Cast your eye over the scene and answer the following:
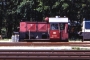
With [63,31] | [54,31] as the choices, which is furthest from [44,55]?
[63,31]

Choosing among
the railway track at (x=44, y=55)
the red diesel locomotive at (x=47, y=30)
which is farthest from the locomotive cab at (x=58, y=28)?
the railway track at (x=44, y=55)

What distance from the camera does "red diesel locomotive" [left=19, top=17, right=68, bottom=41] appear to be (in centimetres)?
2875

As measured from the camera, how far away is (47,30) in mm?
29375

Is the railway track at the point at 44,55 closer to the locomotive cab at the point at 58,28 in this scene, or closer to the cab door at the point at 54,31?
the locomotive cab at the point at 58,28

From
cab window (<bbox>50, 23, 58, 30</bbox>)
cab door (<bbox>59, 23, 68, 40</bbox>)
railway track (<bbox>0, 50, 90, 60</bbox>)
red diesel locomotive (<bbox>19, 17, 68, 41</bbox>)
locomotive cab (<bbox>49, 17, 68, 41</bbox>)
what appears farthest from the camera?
cab door (<bbox>59, 23, 68, 40</bbox>)

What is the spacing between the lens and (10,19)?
46250 mm

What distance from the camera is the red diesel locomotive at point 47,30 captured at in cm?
2875

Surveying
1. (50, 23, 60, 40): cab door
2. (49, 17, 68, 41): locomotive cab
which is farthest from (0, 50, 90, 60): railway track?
(50, 23, 60, 40): cab door

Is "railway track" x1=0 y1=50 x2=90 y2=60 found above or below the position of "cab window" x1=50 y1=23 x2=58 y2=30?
below

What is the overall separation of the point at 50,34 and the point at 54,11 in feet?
43.0

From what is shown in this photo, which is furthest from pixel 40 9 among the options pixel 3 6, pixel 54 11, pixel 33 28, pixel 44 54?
pixel 44 54

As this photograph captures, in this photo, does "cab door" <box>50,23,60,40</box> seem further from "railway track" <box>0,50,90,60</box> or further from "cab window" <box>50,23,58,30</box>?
"railway track" <box>0,50,90,60</box>

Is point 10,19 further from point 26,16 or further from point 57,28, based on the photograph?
point 57,28

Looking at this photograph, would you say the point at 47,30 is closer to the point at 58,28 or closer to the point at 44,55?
the point at 58,28
